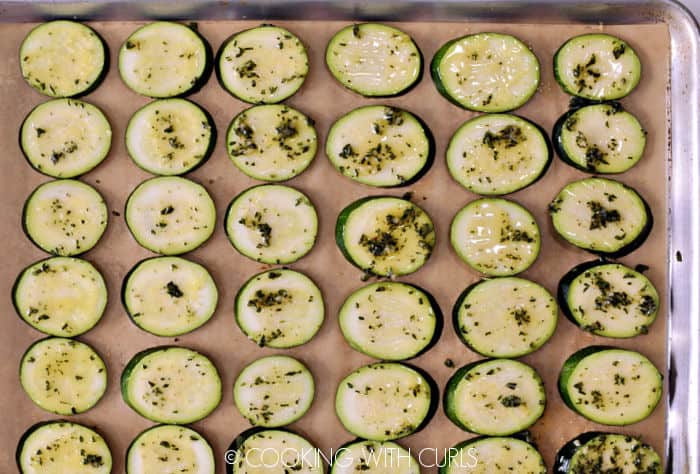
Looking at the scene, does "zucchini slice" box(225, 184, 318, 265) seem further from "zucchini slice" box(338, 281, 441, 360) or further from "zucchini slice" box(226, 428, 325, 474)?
"zucchini slice" box(226, 428, 325, 474)

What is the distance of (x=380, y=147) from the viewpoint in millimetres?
3340

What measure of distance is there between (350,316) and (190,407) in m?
0.78

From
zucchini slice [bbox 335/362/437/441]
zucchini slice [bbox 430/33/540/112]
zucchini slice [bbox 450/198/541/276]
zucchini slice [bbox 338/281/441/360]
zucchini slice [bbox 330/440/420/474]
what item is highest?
zucchini slice [bbox 430/33/540/112]

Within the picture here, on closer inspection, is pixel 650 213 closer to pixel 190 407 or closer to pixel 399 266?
pixel 399 266

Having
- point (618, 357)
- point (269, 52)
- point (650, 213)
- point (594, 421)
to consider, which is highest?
point (269, 52)

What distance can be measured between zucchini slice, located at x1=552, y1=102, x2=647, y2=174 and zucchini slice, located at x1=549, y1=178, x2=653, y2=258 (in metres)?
0.09

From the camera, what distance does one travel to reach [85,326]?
332 cm

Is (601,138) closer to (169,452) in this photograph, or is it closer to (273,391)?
(273,391)

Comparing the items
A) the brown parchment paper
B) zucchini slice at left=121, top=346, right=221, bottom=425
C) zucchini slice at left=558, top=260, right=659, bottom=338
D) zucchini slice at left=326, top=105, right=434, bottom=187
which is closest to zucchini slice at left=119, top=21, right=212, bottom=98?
the brown parchment paper

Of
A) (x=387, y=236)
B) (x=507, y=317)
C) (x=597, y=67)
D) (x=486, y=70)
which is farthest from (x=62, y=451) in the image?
(x=597, y=67)

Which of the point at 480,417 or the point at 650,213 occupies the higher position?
the point at 650,213

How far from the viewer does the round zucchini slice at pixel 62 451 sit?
10.8 ft

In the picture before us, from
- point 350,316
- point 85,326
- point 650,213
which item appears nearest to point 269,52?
point 350,316

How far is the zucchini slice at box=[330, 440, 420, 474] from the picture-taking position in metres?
3.30
